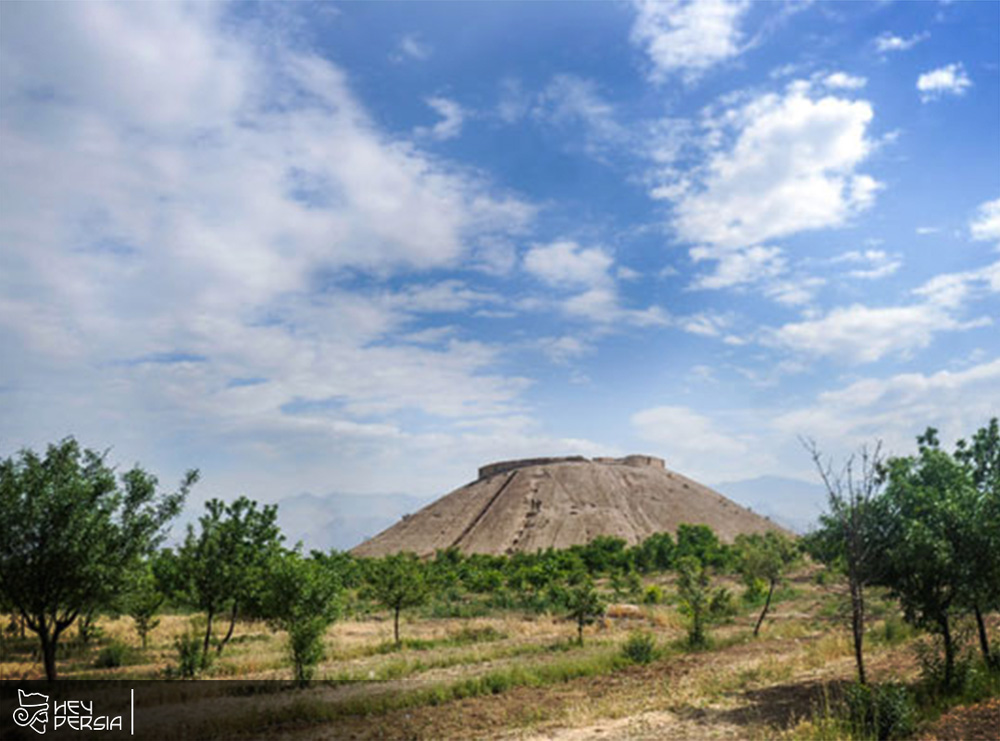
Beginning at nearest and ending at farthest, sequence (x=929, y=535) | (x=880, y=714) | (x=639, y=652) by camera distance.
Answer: (x=880, y=714) → (x=929, y=535) → (x=639, y=652)

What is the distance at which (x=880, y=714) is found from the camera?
1398cm

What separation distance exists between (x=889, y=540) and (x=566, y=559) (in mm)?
58722

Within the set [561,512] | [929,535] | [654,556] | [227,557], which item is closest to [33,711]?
[227,557]

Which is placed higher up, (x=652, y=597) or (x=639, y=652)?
(x=639, y=652)

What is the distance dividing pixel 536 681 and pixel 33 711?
14401mm

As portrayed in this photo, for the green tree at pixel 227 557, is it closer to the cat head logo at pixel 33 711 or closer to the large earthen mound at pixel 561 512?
the cat head logo at pixel 33 711

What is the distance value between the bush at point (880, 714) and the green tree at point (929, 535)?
9.73 ft

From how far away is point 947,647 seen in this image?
16531mm

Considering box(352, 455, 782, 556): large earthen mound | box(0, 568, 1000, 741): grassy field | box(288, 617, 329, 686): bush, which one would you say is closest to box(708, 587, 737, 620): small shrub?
box(0, 568, 1000, 741): grassy field

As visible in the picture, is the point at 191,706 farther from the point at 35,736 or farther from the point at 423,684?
the point at 423,684

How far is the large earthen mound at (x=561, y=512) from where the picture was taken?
10200 centimetres

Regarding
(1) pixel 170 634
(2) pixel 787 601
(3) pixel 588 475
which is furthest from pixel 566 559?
Result: (3) pixel 588 475

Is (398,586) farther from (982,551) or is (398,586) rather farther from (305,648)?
(982,551)

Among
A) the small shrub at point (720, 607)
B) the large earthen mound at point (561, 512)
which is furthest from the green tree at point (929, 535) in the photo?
the large earthen mound at point (561, 512)
